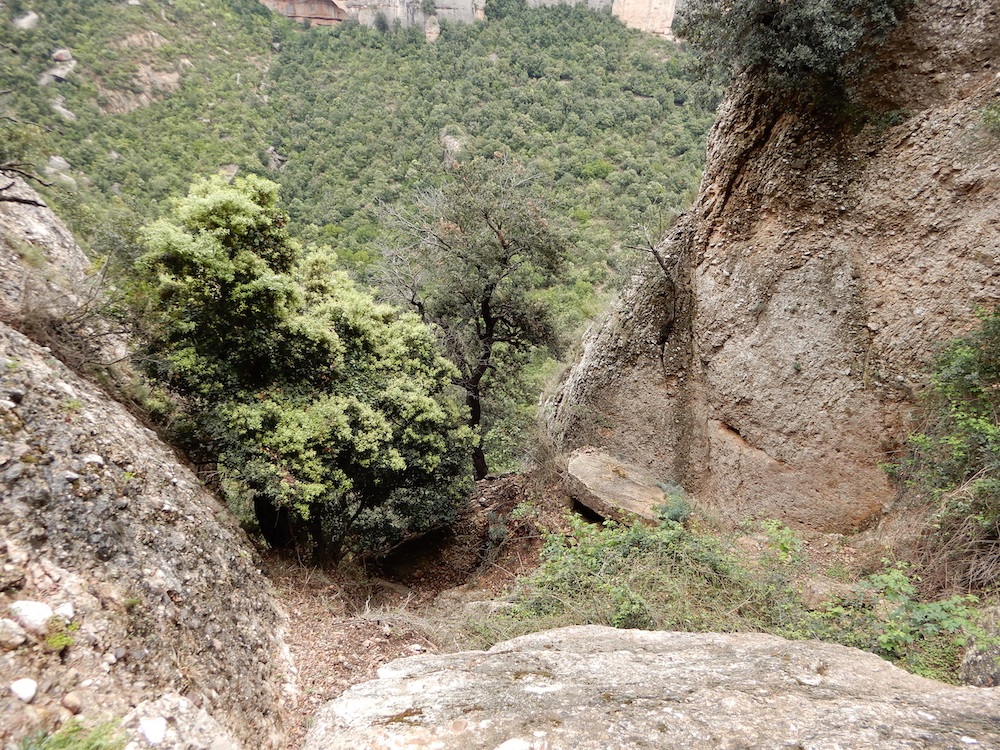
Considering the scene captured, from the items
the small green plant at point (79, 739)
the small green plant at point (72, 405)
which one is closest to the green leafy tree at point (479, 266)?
the small green plant at point (72, 405)

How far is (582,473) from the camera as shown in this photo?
10.2 metres

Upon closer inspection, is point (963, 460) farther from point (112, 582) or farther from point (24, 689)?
point (112, 582)

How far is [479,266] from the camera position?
1239cm

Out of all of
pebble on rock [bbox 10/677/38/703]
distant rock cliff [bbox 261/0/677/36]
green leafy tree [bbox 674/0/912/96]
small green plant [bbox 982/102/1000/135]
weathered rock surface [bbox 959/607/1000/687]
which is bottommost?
pebble on rock [bbox 10/677/38/703]

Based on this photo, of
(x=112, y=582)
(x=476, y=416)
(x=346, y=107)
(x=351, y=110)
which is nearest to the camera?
(x=112, y=582)

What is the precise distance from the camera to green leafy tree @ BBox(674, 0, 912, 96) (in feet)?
21.2

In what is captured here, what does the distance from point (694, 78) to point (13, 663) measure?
33.6 feet

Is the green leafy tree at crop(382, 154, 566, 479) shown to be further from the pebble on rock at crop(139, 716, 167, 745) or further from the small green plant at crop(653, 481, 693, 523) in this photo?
the pebble on rock at crop(139, 716, 167, 745)

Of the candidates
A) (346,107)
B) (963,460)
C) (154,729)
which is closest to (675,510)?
(963,460)

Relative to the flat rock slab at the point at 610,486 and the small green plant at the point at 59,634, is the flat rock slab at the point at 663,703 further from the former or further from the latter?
the flat rock slab at the point at 610,486

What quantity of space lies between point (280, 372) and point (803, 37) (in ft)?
28.0

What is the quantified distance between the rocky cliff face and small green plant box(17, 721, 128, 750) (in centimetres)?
843

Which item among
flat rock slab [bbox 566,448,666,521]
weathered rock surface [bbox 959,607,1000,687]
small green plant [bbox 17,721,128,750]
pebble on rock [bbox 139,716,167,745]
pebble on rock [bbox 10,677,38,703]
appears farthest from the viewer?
flat rock slab [bbox 566,448,666,521]

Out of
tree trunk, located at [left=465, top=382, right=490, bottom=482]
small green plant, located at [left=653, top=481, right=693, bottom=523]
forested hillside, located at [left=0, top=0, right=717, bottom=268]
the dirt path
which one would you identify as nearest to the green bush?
small green plant, located at [left=653, top=481, right=693, bottom=523]
